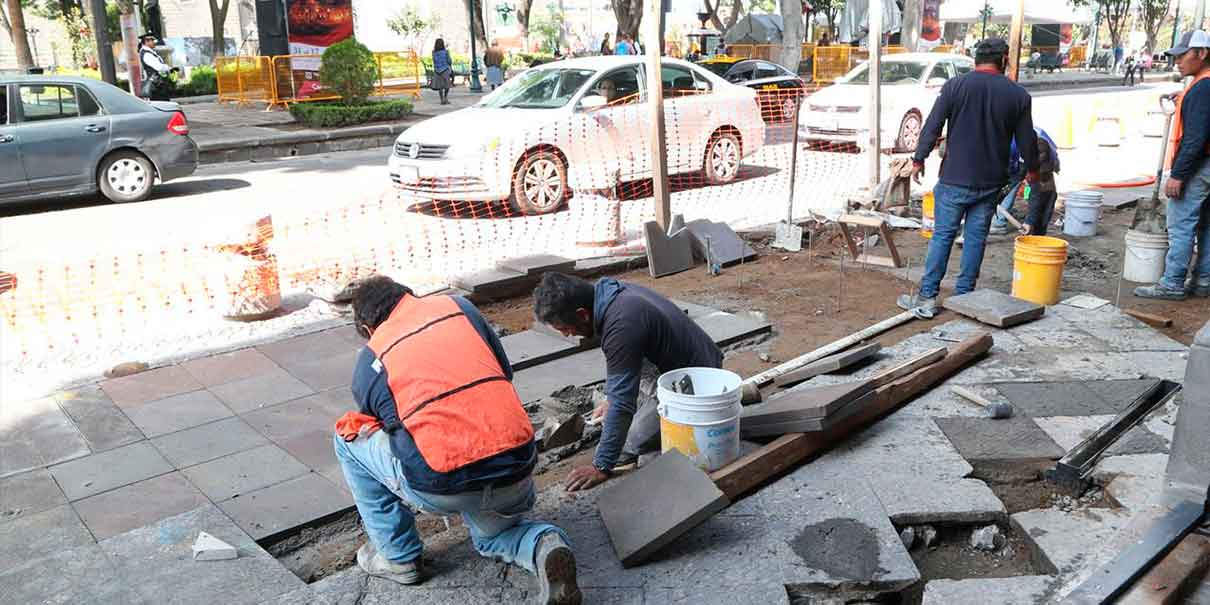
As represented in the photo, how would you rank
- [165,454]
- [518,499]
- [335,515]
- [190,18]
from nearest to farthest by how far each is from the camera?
[518,499] < [335,515] < [165,454] < [190,18]

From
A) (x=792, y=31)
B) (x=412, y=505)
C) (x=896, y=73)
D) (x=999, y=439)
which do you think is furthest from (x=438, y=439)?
(x=792, y=31)

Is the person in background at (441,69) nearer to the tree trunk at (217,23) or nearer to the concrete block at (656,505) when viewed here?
the tree trunk at (217,23)

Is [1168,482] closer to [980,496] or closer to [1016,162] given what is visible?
[980,496]

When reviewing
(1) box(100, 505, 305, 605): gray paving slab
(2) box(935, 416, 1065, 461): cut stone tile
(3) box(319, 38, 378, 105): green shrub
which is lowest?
(1) box(100, 505, 305, 605): gray paving slab

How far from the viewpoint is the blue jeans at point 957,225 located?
21.5 feet

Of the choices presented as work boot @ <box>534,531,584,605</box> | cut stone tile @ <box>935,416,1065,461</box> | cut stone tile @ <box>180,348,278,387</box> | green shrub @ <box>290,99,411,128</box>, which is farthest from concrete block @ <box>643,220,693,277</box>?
green shrub @ <box>290,99,411,128</box>

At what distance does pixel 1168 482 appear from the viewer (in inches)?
146

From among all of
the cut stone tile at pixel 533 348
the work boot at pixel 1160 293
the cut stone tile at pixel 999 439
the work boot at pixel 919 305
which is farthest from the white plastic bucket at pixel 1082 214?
the cut stone tile at pixel 533 348

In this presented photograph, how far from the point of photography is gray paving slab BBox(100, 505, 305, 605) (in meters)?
3.62

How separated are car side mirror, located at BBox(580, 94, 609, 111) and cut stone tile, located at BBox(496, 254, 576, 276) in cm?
349

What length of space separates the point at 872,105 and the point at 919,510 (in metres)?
7.20

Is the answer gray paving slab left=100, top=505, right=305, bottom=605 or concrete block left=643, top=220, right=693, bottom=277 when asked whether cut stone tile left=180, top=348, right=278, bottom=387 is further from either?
concrete block left=643, top=220, right=693, bottom=277

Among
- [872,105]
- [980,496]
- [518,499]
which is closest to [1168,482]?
[980,496]

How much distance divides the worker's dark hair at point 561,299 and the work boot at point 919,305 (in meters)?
3.59
